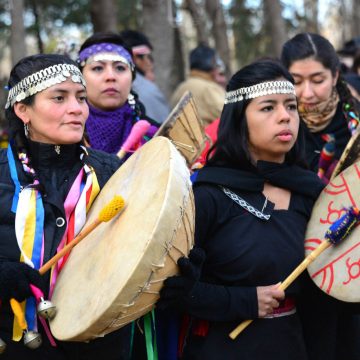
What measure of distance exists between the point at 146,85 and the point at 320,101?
1.92 metres

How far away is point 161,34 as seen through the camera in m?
8.08

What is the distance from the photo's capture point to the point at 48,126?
2.89 m

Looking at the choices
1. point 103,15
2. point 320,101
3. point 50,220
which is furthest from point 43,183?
point 103,15

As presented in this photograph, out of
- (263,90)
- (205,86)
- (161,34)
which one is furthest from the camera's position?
(161,34)

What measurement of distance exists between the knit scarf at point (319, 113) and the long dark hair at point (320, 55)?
9 cm

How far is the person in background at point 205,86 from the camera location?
6.71m

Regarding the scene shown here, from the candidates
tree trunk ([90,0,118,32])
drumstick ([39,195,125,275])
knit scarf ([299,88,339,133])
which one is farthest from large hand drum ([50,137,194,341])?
tree trunk ([90,0,118,32])

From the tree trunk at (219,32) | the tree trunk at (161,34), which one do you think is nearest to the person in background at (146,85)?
the tree trunk at (161,34)

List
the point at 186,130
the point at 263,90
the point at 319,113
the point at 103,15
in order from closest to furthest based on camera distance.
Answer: the point at 263,90 < the point at 186,130 < the point at 319,113 < the point at 103,15

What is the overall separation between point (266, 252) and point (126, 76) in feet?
5.55

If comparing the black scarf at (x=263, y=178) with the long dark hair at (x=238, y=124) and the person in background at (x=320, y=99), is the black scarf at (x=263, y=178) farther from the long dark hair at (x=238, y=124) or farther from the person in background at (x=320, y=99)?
the person in background at (x=320, y=99)

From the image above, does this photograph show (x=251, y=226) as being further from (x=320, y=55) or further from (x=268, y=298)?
(x=320, y=55)

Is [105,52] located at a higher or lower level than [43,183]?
higher

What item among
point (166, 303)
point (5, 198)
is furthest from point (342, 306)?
point (5, 198)
